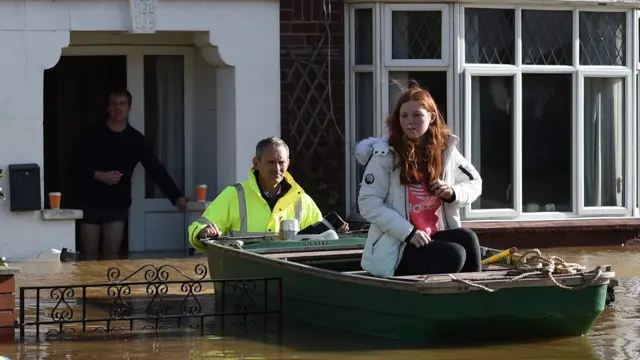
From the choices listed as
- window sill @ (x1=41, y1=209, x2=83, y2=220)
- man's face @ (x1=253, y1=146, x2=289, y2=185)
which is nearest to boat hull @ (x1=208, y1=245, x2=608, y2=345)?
man's face @ (x1=253, y1=146, x2=289, y2=185)

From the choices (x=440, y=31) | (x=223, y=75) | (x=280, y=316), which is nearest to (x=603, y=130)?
(x=440, y=31)

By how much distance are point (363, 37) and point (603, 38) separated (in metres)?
2.60

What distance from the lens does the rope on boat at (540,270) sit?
378 inches

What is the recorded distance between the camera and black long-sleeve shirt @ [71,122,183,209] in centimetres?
1552

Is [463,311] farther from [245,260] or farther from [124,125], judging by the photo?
[124,125]

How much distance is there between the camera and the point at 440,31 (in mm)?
15359

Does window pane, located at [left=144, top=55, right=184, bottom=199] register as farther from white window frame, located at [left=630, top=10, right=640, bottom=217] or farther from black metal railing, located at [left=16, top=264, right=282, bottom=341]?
white window frame, located at [left=630, top=10, right=640, bottom=217]

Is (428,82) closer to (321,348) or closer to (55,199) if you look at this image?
(55,199)

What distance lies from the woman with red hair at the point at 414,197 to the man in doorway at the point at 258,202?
150 cm

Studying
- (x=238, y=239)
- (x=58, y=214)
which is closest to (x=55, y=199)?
(x=58, y=214)

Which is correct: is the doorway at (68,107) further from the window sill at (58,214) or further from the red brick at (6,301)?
the red brick at (6,301)

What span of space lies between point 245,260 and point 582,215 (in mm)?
6039

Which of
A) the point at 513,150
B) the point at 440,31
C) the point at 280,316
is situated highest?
the point at 440,31

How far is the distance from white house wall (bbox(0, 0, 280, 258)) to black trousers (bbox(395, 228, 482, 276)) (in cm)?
549
